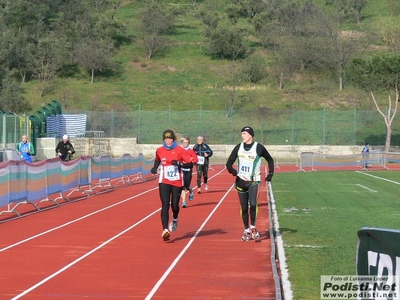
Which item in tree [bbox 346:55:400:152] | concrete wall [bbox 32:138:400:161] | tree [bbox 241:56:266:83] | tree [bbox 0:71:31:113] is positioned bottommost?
concrete wall [bbox 32:138:400:161]

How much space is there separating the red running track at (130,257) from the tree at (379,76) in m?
37.6

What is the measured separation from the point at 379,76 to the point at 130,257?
46337mm

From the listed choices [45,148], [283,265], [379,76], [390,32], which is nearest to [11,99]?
[45,148]

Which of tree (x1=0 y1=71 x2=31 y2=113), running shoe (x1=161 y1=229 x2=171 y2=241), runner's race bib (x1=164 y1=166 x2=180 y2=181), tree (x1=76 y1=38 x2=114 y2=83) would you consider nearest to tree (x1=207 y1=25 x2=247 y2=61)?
tree (x1=76 y1=38 x2=114 y2=83)

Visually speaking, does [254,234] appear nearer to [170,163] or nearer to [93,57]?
[170,163]

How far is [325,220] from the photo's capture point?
1627 centimetres

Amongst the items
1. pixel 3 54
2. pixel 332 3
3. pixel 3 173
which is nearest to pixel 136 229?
pixel 3 173

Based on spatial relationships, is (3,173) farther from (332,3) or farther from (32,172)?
(332,3)

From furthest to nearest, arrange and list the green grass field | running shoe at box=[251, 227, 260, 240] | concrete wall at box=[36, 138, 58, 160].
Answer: concrete wall at box=[36, 138, 58, 160] → running shoe at box=[251, 227, 260, 240] → the green grass field

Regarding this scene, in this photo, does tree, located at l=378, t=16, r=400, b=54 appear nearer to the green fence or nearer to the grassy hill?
the grassy hill

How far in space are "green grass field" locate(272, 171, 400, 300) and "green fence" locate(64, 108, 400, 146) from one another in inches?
979

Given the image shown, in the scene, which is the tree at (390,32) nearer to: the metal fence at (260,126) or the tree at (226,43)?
the tree at (226,43)

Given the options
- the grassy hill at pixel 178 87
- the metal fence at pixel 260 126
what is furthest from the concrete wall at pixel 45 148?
the grassy hill at pixel 178 87

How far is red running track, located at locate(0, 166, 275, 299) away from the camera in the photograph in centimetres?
917
